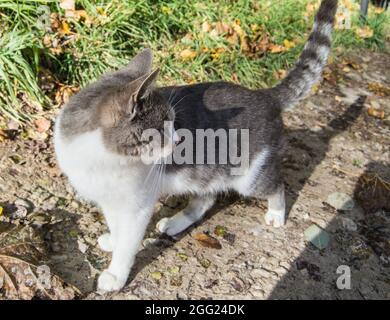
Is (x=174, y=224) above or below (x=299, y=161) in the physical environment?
above

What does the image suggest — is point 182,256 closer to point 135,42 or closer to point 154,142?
point 154,142

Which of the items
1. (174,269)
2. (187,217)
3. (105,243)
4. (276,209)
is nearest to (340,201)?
(276,209)

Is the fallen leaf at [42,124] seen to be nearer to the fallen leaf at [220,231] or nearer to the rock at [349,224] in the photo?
the fallen leaf at [220,231]

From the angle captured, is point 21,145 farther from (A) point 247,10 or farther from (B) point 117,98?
(A) point 247,10

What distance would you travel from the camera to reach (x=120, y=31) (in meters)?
4.57

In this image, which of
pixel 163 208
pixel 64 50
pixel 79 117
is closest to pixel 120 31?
pixel 64 50

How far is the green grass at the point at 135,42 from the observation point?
12.8ft

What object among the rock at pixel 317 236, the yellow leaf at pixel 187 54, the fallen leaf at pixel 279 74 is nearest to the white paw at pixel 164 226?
the rock at pixel 317 236

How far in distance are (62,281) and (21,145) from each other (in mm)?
1380

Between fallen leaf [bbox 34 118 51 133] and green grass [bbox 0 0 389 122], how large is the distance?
8 cm

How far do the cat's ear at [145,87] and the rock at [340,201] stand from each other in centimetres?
201

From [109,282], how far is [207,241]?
776mm

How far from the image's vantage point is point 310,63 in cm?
354

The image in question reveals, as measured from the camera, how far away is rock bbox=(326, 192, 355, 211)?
12.4 feet
